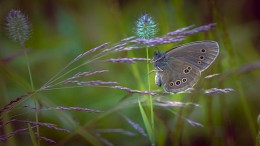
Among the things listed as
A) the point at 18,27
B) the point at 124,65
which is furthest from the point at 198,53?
the point at 124,65

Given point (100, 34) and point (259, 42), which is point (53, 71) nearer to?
point (100, 34)

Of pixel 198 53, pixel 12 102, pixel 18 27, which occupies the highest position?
pixel 18 27

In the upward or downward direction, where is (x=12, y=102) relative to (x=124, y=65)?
downward

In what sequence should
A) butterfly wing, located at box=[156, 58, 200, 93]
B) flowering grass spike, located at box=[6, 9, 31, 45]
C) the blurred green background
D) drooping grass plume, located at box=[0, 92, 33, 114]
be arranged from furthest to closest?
the blurred green background
butterfly wing, located at box=[156, 58, 200, 93]
flowering grass spike, located at box=[6, 9, 31, 45]
drooping grass plume, located at box=[0, 92, 33, 114]

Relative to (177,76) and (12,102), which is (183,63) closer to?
(177,76)

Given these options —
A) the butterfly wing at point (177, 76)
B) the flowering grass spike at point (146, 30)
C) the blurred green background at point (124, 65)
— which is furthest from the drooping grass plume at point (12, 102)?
the butterfly wing at point (177, 76)

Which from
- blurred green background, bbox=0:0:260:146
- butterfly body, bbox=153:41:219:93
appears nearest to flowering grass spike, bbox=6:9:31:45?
blurred green background, bbox=0:0:260:146

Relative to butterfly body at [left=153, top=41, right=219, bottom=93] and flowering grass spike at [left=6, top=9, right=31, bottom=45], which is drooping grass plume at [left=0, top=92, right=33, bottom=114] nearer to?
flowering grass spike at [left=6, top=9, right=31, bottom=45]
